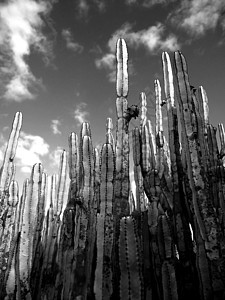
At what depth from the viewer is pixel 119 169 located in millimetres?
4758

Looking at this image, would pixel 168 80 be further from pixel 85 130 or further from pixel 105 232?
pixel 105 232

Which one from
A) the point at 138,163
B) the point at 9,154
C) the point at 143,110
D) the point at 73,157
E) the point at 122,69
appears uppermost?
the point at 143,110

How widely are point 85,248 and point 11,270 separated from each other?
1.27 metres

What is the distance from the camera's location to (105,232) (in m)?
3.75

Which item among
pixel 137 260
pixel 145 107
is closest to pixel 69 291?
pixel 137 260

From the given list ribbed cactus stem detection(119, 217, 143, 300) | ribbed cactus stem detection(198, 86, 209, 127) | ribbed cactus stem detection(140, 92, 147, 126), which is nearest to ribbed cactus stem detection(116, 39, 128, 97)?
ribbed cactus stem detection(140, 92, 147, 126)

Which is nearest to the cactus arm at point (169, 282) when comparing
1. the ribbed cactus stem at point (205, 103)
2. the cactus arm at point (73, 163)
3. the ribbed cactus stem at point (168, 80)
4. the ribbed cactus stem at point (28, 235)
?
the ribbed cactus stem at point (28, 235)

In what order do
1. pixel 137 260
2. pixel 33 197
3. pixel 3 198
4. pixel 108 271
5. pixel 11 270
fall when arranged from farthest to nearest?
pixel 3 198
pixel 33 197
pixel 11 270
pixel 108 271
pixel 137 260

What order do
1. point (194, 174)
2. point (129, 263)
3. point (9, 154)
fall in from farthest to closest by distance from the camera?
1. point (9, 154)
2. point (194, 174)
3. point (129, 263)

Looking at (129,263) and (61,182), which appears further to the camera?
(61,182)

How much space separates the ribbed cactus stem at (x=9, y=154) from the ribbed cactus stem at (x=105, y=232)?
4.37m

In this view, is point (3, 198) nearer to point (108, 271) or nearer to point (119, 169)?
point (119, 169)

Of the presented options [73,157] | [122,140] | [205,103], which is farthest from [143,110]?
[122,140]

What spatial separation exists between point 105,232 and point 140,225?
1.23 m
